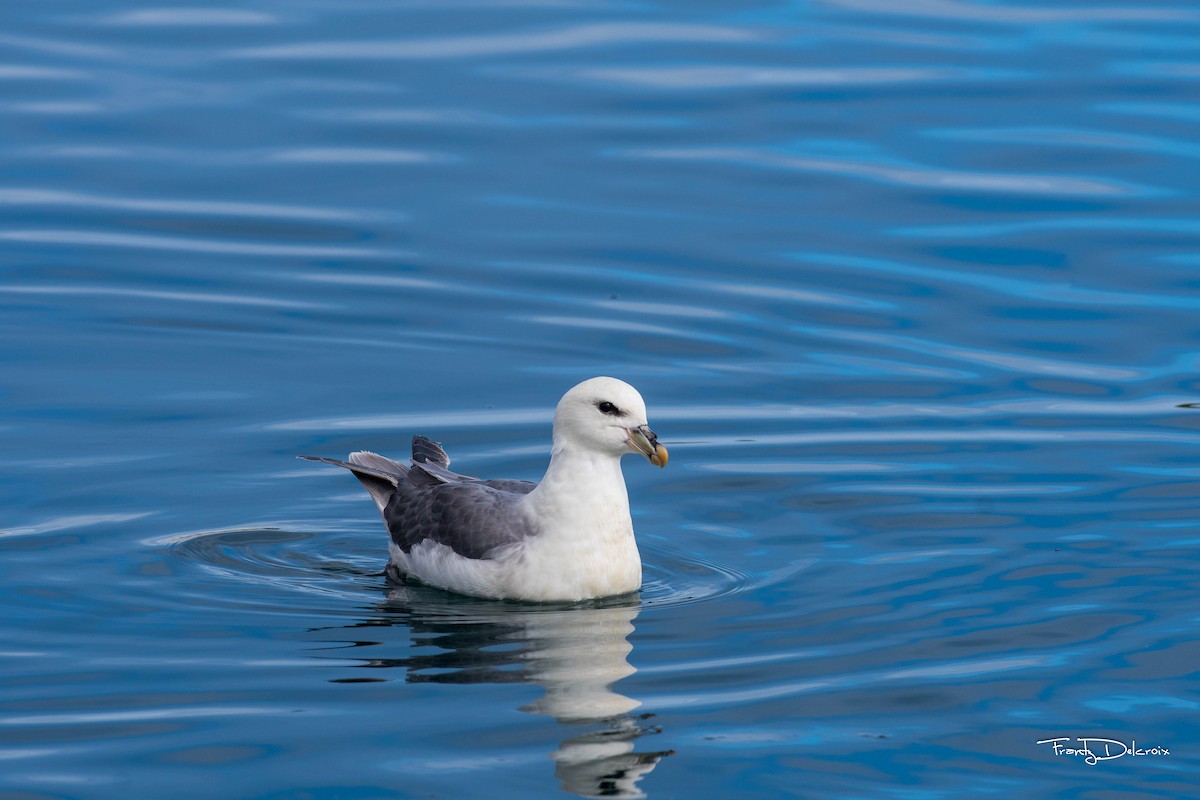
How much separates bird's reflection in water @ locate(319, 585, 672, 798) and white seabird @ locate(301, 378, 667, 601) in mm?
132

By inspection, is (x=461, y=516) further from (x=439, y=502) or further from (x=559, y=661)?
(x=559, y=661)

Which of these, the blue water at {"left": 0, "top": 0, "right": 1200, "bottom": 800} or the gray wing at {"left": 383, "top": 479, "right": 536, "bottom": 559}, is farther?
the gray wing at {"left": 383, "top": 479, "right": 536, "bottom": 559}

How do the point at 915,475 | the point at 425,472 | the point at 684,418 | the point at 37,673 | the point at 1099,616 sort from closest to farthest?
the point at 37,673, the point at 1099,616, the point at 425,472, the point at 915,475, the point at 684,418

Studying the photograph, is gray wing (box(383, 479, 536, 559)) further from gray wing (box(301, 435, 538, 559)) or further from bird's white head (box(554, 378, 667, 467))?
bird's white head (box(554, 378, 667, 467))

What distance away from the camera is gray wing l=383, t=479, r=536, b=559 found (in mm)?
11508

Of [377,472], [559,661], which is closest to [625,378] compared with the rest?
[377,472]

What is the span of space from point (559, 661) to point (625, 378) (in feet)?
18.8

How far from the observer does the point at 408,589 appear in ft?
38.5

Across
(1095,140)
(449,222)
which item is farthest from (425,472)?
(1095,140)

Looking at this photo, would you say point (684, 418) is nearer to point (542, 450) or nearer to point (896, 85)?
point (542, 450)

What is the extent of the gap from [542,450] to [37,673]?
491 cm

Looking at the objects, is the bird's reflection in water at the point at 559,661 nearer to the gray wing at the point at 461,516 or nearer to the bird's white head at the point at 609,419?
the gray wing at the point at 461,516

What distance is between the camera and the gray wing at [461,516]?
11.5 meters

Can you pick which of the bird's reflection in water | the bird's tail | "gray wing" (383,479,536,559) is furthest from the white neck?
the bird's tail
